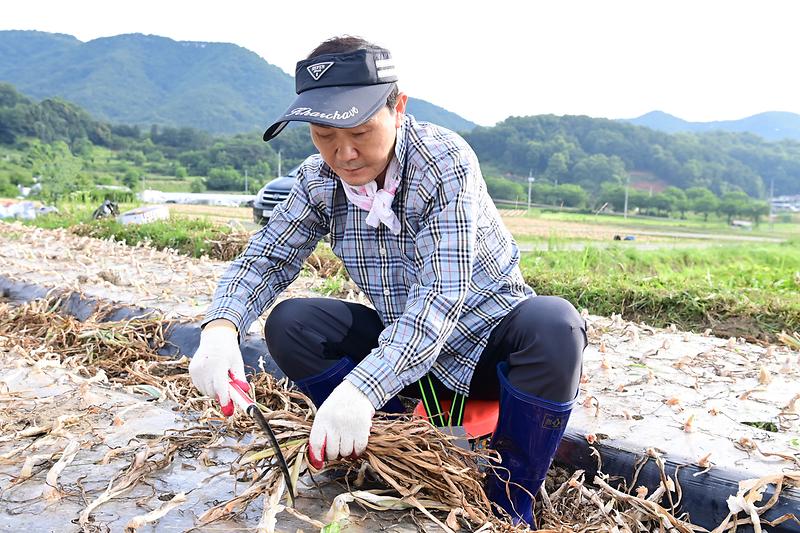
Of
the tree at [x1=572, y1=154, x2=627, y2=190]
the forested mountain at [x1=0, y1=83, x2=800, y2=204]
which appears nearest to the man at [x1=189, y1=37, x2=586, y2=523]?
the forested mountain at [x1=0, y1=83, x2=800, y2=204]

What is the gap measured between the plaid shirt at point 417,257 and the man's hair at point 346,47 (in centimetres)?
9

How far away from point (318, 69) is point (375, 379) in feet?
2.19

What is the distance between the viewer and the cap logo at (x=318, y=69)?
1.47 m

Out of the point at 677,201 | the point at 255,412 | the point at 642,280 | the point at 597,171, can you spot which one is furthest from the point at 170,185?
the point at 255,412

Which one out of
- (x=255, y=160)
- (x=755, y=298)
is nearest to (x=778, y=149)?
(x=255, y=160)

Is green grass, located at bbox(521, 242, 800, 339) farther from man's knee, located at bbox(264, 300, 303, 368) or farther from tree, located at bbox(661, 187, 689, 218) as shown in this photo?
tree, located at bbox(661, 187, 689, 218)

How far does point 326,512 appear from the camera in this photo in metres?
1.32

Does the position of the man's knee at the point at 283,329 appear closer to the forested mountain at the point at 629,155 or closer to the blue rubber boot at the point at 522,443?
the blue rubber boot at the point at 522,443

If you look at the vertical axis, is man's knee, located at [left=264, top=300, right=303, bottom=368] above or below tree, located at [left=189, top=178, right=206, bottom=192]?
above

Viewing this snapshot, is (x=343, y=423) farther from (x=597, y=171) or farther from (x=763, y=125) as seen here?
(x=763, y=125)

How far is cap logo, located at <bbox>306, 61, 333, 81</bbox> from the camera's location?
4.81 feet

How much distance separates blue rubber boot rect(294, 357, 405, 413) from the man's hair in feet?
2.03

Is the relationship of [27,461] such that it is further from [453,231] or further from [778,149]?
[778,149]

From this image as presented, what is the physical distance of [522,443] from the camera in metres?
1.49
